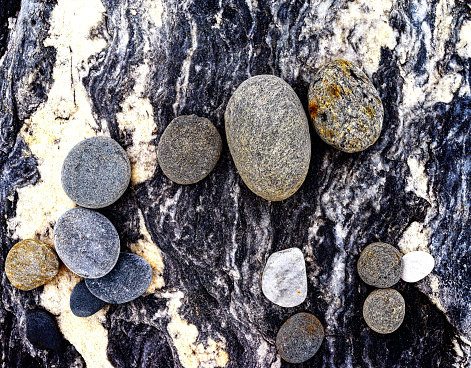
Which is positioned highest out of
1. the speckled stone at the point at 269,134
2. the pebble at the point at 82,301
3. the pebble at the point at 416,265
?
Result: the speckled stone at the point at 269,134

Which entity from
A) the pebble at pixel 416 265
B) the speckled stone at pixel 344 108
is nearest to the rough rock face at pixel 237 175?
the pebble at pixel 416 265

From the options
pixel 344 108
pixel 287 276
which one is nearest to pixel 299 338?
pixel 287 276

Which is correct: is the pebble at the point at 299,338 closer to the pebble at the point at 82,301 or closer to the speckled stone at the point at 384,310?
the speckled stone at the point at 384,310

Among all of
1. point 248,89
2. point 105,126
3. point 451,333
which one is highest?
point 248,89

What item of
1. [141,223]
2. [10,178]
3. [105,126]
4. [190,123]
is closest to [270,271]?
[141,223]

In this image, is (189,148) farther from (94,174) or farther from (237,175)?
(94,174)

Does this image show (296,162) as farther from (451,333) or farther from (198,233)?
(451,333)
